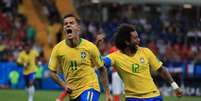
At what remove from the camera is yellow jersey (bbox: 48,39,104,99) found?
1223cm


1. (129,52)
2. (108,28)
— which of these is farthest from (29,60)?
(129,52)

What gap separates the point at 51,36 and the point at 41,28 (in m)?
1.18

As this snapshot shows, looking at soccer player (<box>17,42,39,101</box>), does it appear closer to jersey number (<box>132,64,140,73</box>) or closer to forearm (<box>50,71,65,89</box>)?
forearm (<box>50,71,65,89</box>)

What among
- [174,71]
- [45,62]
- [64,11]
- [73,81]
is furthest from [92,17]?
[73,81]

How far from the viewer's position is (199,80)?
3250cm

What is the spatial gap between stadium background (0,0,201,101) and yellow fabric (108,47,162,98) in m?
19.8

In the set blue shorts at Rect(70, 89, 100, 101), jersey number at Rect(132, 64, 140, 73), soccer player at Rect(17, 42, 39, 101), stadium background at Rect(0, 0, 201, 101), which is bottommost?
blue shorts at Rect(70, 89, 100, 101)

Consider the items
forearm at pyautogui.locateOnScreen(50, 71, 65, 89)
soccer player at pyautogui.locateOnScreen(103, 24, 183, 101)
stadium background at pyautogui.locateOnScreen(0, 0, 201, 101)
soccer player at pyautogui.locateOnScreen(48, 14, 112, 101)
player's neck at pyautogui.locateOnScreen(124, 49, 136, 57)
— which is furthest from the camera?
stadium background at pyautogui.locateOnScreen(0, 0, 201, 101)

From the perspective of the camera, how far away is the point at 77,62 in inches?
483

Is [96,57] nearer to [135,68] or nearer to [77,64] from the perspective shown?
[77,64]

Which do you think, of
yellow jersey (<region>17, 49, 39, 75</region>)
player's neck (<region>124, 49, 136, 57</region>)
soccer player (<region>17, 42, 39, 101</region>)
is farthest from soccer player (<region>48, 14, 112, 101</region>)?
yellow jersey (<region>17, 49, 39, 75</region>)

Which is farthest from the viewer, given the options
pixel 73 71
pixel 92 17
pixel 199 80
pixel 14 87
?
pixel 92 17

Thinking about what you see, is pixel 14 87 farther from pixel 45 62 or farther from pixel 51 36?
pixel 51 36

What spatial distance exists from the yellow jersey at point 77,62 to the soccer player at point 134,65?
94 cm
